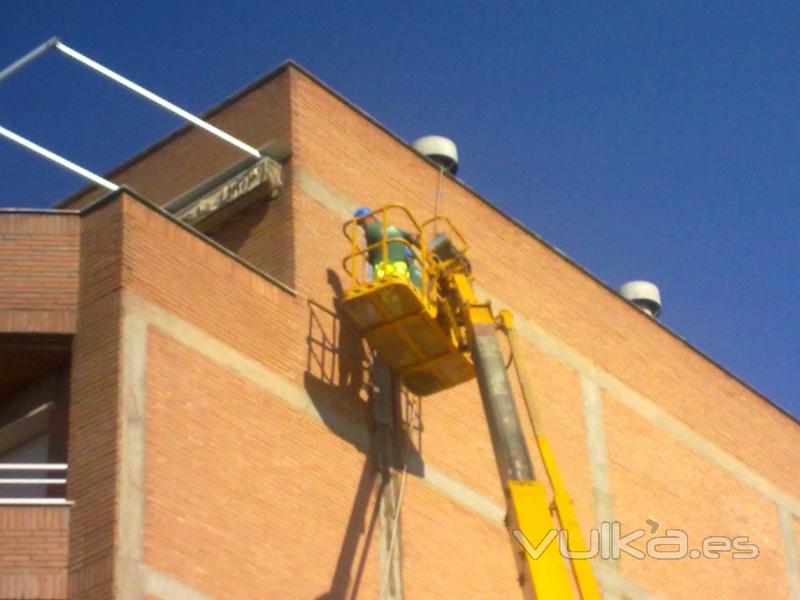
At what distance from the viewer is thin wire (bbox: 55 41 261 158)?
88.5 ft

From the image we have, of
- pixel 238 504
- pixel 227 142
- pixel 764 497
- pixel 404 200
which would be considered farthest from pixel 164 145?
pixel 764 497

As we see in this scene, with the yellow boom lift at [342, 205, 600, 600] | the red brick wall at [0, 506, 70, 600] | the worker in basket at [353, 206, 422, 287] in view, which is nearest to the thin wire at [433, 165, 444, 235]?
the yellow boom lift at [342, 205, 600, 600]

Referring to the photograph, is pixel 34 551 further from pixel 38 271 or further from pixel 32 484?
pixel 38 271

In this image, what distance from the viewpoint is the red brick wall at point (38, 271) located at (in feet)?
81.8

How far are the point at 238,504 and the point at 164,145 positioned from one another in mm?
7858

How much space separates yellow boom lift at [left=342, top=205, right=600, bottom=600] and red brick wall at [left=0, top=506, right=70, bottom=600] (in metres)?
5.09

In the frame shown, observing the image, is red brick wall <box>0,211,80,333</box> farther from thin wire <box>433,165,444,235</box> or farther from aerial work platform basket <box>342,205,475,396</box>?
thin wire <box>433,165,444,235</box>

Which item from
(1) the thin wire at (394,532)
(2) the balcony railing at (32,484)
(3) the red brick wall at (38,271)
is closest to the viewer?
(2) the balcony railing at (32,484)

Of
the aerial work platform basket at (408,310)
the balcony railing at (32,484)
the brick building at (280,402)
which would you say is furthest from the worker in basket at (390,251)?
the balcony railing at (32,484)

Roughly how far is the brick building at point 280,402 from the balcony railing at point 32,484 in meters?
0.07

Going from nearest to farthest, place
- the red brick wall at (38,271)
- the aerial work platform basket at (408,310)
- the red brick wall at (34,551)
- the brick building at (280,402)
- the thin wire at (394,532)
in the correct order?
the red brick wall at (34,551) < the brick building at (280,402) < the red brick wall at (38,271) < the thin wire at (394,532) < the aerial work platform basket at (408,310)

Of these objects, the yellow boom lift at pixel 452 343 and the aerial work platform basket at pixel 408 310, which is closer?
the yellow boom lift at pixel 452 343

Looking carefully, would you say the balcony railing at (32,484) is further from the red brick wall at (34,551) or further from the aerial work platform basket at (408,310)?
the aerial work platform basket at (408,310)

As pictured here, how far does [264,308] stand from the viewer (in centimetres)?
2655
